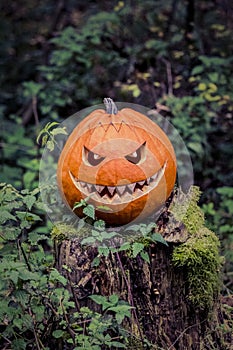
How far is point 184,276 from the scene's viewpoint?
3029mm

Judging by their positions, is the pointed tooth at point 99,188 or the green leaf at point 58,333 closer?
the green leaf at point 58,333

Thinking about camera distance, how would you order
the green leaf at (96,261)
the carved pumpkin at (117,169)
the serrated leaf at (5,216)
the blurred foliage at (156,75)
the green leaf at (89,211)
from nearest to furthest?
the serrated leaf at (5,216) < the green leaf at (89,211) < the green leaf at (96,261) < the carved pumpkin at (117,169) < the blurred foliage at (156,75)

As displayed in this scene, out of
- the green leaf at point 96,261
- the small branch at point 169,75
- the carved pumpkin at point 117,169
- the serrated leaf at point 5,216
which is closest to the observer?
the serrated leaf at point 5,216

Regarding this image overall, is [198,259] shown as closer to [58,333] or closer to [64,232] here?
[64,232]

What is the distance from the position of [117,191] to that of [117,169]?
0.13 m

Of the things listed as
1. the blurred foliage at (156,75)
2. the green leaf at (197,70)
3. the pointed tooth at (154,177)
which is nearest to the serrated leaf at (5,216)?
the pointed tooth at (154,177)

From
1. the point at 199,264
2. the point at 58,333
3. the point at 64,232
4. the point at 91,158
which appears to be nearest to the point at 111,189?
the point at 91,158

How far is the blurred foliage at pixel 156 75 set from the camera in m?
5.43

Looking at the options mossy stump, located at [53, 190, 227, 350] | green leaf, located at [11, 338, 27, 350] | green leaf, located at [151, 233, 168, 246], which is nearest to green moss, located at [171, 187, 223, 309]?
mossy stump, located at [53, 190, 227, 350]

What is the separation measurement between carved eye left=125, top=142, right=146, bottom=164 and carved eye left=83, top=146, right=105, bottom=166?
16cm

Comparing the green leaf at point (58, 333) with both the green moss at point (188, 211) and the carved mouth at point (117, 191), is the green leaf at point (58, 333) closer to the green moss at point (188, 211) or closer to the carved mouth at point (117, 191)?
the carved mouth at point (117, 191)

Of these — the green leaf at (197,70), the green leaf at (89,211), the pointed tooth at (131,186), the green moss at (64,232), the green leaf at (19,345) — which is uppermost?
the green leaf at (197,70)

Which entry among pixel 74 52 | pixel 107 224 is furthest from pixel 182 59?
pixel 107 224

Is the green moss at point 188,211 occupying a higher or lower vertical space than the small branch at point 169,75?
lower
